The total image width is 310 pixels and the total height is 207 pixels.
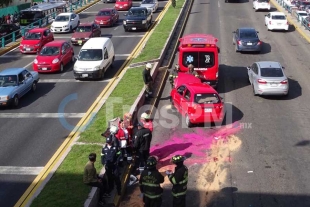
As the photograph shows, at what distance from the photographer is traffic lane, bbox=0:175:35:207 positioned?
44.6 ft

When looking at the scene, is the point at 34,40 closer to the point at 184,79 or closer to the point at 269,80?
the point at 184,79

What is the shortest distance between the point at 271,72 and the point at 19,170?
13.4m

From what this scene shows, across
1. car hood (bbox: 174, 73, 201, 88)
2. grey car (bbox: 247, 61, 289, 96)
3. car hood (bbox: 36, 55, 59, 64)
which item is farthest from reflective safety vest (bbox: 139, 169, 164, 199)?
car hood (bbox: 36, 55, 59, 64)

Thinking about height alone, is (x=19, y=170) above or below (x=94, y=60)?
below

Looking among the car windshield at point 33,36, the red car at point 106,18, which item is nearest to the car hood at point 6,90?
the car windshield at point 33,36

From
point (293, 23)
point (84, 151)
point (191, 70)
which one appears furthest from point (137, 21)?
point (84, 151)

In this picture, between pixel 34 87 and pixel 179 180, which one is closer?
pixel 179 180

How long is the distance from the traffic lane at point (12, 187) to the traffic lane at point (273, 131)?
6260 mm

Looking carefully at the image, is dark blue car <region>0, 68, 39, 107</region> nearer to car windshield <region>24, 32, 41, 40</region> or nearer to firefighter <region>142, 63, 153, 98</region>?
firefighter <region>142, 63, 153, 98</region>

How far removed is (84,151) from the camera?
16.1 m

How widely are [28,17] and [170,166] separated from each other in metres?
34.9

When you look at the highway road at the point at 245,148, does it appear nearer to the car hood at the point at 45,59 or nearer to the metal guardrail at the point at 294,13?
the car hood at the point at 45,59

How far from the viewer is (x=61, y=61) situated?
2928 centimetres

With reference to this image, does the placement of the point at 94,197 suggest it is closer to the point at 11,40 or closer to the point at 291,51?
the point at 291,51
